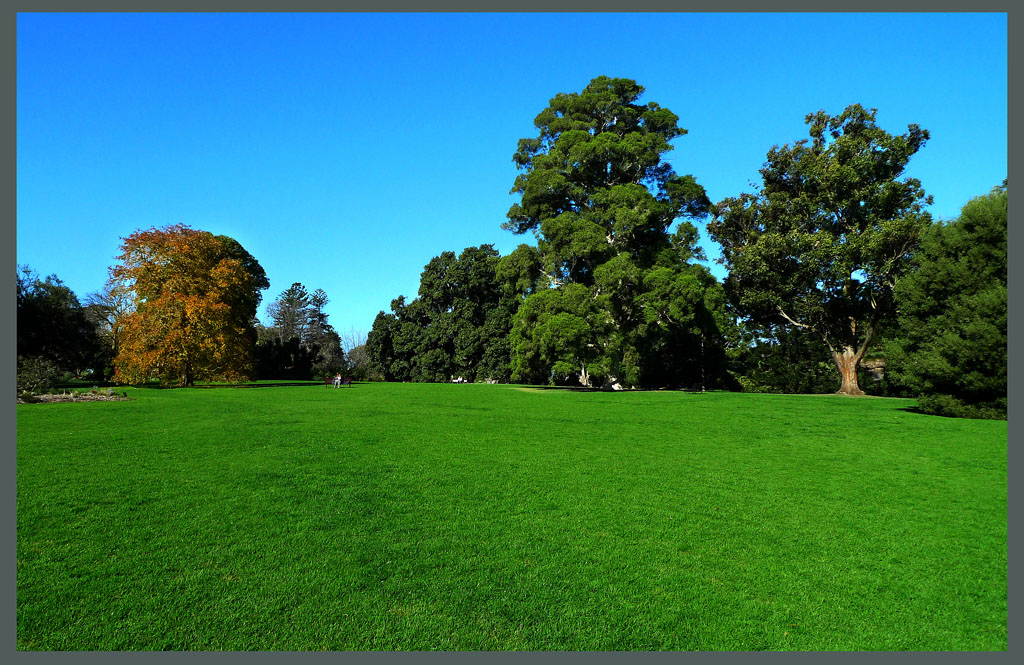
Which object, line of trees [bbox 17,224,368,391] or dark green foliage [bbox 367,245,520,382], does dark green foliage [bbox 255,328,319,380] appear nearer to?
dark green foliage [bbox 367,245,520,382]

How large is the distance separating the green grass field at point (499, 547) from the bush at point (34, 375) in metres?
10.7

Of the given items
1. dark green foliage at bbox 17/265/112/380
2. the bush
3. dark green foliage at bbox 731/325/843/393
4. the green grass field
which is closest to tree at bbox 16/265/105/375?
dark green foliage at bbox 17/265/112/380

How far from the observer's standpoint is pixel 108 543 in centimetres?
455

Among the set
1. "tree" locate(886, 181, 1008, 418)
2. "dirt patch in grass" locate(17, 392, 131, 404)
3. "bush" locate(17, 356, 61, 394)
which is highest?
"tree" locate(886, 181, 1008, 418)

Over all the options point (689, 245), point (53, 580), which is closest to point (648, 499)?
point (53, 580)

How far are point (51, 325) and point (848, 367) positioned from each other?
42.5m

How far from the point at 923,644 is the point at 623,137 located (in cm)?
2955

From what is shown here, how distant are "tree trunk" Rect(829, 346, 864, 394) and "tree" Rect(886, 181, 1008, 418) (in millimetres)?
11783

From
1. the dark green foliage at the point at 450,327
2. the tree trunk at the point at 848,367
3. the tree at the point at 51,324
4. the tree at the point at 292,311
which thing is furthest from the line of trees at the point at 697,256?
the tree at the point at 292,311

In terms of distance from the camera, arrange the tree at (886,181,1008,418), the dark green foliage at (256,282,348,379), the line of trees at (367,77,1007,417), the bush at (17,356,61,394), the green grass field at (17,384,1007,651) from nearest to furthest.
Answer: the green grass field at (17,384,1007,651)
the tree at (886,181,1008,418)
the bush at (17,356,61,394)
the line of trees at (367,77,1007,417)
the dark green foliage at (256,282,348,379)

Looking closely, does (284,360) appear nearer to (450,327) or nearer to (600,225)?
(450,327)

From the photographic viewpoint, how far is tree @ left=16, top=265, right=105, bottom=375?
30.0m

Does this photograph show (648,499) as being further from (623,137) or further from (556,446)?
(623,137)

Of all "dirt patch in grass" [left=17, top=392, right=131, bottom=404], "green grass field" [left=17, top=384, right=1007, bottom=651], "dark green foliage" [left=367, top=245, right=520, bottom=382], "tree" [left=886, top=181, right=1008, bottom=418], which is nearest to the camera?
"green grass field" [left=17, top=384, right=1007, bottom=651]
